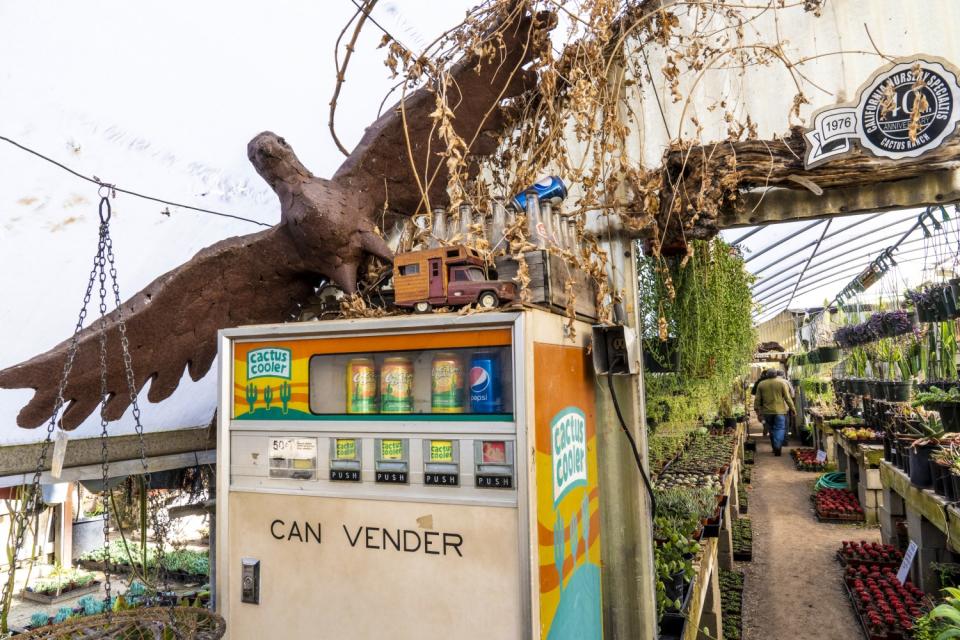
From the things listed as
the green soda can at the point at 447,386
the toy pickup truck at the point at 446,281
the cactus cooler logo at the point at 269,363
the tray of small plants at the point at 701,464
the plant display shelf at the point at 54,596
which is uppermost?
the toy pickup truck at the point at 446,281

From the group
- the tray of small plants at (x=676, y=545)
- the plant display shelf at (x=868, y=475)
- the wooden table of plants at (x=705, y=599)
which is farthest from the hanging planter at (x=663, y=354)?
the plant display shelf at (x=868, y=475)

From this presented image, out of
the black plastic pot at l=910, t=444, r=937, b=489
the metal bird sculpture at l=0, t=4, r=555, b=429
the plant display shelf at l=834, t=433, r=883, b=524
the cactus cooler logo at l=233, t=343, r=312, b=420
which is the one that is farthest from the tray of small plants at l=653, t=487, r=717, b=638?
the plant display shelf at l=834, t=433, r=883, b=524

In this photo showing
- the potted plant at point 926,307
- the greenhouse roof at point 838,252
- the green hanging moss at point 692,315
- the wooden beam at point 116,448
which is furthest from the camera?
the greenhouse roof at point 838,252

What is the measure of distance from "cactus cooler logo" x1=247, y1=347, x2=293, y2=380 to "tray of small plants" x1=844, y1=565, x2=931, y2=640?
3.70 metres

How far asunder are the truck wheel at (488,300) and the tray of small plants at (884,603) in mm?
3389

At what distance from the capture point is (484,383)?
5.55 feet

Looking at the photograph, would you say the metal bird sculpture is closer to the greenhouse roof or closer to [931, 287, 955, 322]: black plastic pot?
the greenhouse roof

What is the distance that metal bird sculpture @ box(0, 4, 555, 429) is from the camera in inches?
80.1

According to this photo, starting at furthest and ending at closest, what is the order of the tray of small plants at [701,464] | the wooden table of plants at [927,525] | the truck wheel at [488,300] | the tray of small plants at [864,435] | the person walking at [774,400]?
the person walking at [774,400] < the tray of small plants at [864,435] < the tray of small plants at [701,464] < the wooden table of plants at [927,525] < the truck wheel at [488,300]

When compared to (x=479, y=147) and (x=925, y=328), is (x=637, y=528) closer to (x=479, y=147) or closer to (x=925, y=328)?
(x=479, y=147)

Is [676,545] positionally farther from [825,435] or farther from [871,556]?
[825,435]

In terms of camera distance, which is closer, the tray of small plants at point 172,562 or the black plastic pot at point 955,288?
the black plastic pot at point 955,288

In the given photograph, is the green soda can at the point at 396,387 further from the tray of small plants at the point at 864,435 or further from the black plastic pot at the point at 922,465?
the tray of small plants at the point at 864,435

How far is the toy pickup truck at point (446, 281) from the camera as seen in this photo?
169 centimetres
